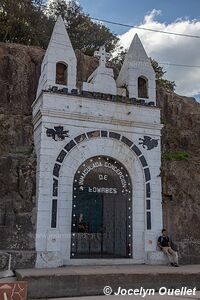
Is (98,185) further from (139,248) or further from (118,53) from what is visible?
(118,53)

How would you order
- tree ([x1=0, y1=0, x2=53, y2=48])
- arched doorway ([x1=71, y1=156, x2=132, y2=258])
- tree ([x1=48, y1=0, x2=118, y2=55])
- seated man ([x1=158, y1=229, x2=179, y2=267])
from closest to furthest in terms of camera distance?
1. seated man ([x1=158, y1=229, x2=179, y2=267])
2. arched doorway ([x1=71, y1=156, x2=132, y2=258])
3. tree ([x1=0, y1=0, x2=53, y2=48])
4. tree ([x1=48, y1=0, x2=118, y2=55])

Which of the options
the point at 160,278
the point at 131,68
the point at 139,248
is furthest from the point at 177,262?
the point at 131,68

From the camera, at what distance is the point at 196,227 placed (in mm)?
14070

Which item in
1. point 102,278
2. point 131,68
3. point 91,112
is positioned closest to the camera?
point 102,278

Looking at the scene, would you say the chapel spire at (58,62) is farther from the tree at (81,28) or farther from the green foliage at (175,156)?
the tree at (81,28)

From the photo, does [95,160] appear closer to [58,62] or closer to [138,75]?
[58,62]

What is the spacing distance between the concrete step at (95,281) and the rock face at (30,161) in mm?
2120

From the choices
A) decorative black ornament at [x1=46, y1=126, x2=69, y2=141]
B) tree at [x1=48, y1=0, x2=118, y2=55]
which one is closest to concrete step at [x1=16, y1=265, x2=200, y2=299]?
decorative black ornament at [x1=46, y1=126, x2=69, y2=141]

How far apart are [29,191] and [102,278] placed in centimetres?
429

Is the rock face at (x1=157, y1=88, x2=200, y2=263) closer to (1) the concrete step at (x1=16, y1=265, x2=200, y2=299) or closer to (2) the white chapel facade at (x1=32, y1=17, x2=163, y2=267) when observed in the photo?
(2) the white chapel facade at (x1=32, y1=17, x2=163, y2=267)

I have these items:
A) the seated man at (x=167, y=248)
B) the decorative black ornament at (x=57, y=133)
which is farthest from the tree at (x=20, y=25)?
the seated man at (x=167, y=248)

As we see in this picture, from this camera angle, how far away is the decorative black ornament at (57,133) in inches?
495

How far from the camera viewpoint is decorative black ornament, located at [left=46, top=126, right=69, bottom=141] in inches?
495

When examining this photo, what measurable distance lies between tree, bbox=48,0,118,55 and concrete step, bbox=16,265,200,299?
22.4 metres
